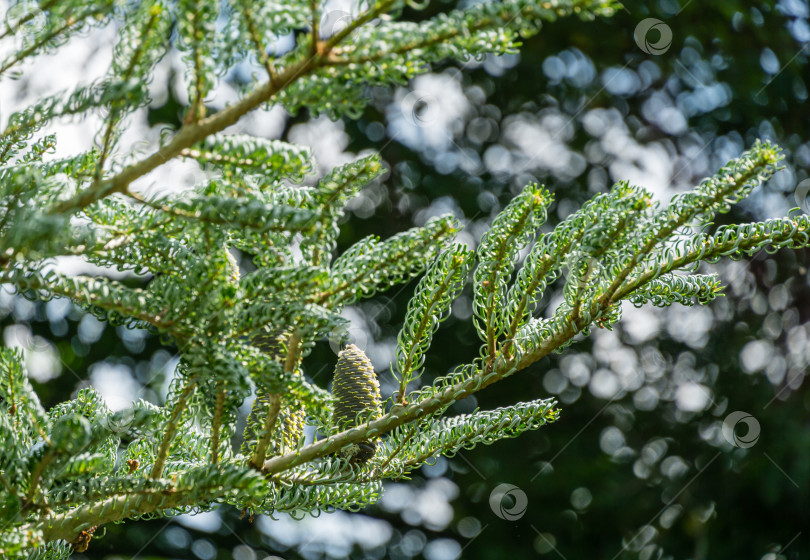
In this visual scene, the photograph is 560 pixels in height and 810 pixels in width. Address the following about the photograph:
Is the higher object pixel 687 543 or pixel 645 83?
pixel 645 83

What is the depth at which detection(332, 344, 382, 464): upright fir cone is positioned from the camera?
0.45 m

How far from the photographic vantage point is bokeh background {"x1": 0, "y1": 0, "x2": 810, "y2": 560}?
4.90 feet

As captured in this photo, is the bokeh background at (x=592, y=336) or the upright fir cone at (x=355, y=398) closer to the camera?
the upright fir cone at (x=355, y=398)

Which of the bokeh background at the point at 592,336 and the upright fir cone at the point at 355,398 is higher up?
the upright fir cone at the point at 355,398

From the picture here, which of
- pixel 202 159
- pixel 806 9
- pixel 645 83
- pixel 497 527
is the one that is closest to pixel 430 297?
pixel 202 159

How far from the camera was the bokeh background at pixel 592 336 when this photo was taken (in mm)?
1493

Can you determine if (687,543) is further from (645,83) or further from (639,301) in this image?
(639,301)

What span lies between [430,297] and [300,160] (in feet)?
0.49

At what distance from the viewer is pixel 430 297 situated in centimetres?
43

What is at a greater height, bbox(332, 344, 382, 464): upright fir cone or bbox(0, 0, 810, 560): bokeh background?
bbox(332, 344, 382, 464): upright fir cone

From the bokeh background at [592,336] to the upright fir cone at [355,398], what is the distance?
1.00 m

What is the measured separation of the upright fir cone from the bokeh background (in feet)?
3.29

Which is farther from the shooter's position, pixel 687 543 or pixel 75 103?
pixel 687 543

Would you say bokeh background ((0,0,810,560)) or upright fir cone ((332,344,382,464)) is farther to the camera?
bokeh background ((0,0,810,560))
